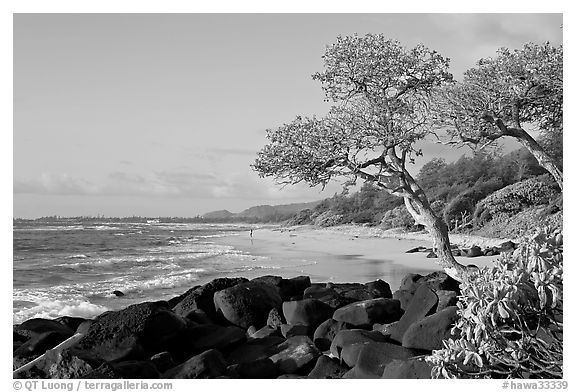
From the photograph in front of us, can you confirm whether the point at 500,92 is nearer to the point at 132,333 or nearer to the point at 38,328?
the point at 132,333

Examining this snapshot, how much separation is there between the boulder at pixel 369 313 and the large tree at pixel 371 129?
130cm

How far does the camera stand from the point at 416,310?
21.1 ft

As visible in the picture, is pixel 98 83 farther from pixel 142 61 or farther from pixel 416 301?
pixel 416 301

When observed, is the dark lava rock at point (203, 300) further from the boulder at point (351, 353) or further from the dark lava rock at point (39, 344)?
the boulder at point (351, 353)

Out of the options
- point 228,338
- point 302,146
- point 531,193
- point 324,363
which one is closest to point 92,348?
point 228,338

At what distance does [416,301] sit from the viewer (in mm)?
6527

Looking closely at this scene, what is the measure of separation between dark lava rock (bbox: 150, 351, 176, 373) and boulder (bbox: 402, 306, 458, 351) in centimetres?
224

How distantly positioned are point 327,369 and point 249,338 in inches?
55.6

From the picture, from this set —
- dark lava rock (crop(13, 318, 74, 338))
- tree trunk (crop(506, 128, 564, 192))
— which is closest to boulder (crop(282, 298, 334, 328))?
dark lava rock (crop(13, 318, 74, 338))

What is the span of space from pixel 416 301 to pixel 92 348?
3.27 m

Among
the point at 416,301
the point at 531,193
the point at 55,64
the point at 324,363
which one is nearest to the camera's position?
the point at 324,363

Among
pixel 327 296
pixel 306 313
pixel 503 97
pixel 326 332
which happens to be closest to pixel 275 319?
pixel 306 313

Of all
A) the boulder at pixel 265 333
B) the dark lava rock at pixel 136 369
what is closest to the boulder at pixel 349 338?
the boulder at pixel 265 333

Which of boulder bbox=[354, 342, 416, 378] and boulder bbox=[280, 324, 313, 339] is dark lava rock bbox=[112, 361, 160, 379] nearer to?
boulder bbox=[280, 324, 313, 339]
